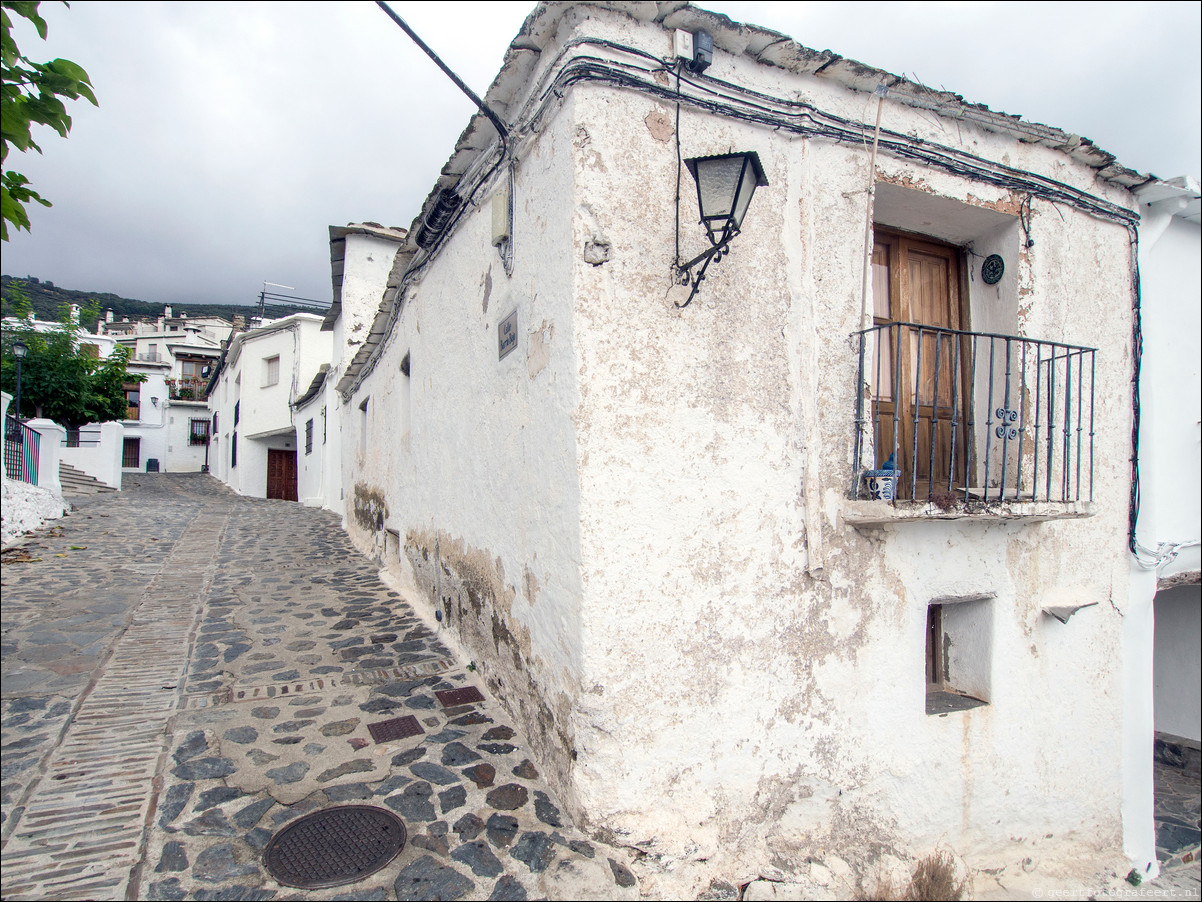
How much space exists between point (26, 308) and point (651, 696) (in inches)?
135

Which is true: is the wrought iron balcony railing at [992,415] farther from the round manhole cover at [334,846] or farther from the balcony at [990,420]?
the round manhole cover at [334,846]

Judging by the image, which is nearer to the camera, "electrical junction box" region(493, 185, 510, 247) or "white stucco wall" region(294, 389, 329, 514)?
"electrical junction box" region(493, 185, 510, 247)

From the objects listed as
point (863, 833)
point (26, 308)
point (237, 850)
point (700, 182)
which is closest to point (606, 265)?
point (700, 182)

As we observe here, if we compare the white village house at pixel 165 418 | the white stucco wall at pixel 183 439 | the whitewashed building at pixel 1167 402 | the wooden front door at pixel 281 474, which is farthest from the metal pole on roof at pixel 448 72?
the white stucco wall at pixel 183 439

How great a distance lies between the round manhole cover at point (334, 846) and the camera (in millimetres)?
2486

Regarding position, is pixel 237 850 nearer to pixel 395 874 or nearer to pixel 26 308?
pixel 395 874

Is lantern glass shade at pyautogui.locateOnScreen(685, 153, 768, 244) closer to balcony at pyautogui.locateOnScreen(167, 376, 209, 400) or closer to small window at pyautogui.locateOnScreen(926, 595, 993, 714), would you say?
small window at pyautogui.locateOnScreen(926, 595, 993, 714)

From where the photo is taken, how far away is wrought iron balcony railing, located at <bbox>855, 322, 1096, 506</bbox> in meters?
3.88

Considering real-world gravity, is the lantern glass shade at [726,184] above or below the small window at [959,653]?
above

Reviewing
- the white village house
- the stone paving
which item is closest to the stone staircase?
the stone paving

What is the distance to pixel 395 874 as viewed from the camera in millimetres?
2523

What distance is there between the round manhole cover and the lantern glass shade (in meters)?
3.01

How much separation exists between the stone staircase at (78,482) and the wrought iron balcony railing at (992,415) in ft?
48.1

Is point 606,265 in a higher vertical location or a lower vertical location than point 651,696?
higher
